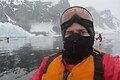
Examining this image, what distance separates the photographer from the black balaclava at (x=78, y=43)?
9.53 feet

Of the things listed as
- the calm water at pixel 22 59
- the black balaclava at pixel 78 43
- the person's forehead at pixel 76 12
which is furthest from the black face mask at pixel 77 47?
the calm water at pixel 22 59

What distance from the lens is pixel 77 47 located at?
9.65 feet

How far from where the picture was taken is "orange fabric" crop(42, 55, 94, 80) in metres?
2.78

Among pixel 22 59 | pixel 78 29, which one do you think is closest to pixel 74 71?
pixel 78 29

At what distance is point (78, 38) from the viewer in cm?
293

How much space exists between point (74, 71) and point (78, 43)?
31 cm

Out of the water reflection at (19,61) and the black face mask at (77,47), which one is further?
the water reflection at (19,61)

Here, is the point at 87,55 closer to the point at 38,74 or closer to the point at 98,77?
the point at 98,77

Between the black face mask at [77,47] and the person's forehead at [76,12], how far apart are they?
208 millimetres

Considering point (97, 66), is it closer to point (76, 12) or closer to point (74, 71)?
point (74, 71)

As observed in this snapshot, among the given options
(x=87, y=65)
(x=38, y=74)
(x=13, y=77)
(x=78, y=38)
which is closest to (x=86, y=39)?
(x=78, y=38)

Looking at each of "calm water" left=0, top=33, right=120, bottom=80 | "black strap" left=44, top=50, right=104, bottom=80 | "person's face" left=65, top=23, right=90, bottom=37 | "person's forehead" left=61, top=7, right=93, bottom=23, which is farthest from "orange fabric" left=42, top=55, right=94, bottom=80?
"calm water" left=0, top=33, right=120, bottom=80

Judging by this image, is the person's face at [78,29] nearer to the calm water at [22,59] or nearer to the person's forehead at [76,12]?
the person's forehead at [76,12]

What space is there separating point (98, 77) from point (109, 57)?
233mm
